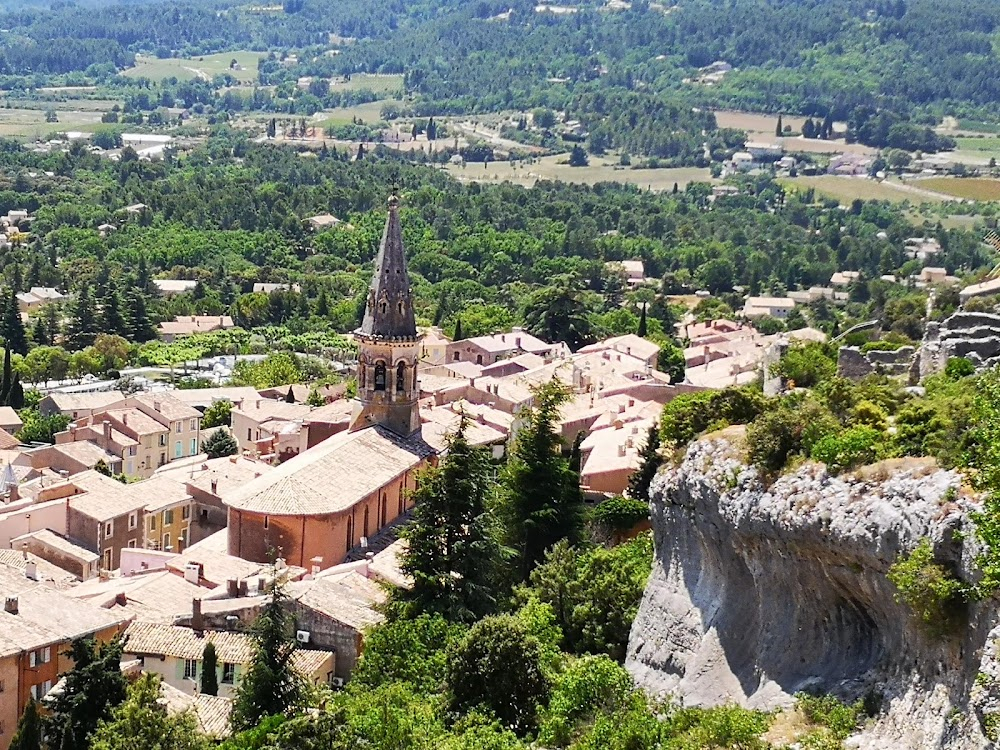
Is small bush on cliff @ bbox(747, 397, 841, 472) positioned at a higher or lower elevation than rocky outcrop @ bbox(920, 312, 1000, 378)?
higher

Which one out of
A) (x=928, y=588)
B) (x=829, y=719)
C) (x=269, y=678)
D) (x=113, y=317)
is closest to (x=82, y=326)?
(x=113, y=317)

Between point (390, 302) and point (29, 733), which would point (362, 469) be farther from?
point (29, 733)

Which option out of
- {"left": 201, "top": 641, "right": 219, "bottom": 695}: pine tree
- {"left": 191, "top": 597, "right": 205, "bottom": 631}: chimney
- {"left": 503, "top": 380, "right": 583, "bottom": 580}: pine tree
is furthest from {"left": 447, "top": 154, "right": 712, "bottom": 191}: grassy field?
{"left": 201, "top": 641, "right": 219, "bottom": 695}: pine tree

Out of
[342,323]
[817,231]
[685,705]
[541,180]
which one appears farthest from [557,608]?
[541,180]

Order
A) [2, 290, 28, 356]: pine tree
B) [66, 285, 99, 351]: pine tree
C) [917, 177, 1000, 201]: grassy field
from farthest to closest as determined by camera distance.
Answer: [917, 177, 1000, 201]: grassy field, [66, 285, 99, 351]: pine tree, [2, 290, 28, 356]: pine tree

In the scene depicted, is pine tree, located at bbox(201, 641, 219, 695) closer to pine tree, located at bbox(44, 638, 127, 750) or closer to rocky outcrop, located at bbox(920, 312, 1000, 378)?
pine tree, located at bbox(44, 638, 127, 750)

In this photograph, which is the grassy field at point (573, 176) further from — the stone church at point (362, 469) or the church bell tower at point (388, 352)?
the stone church at point (362, 469)
